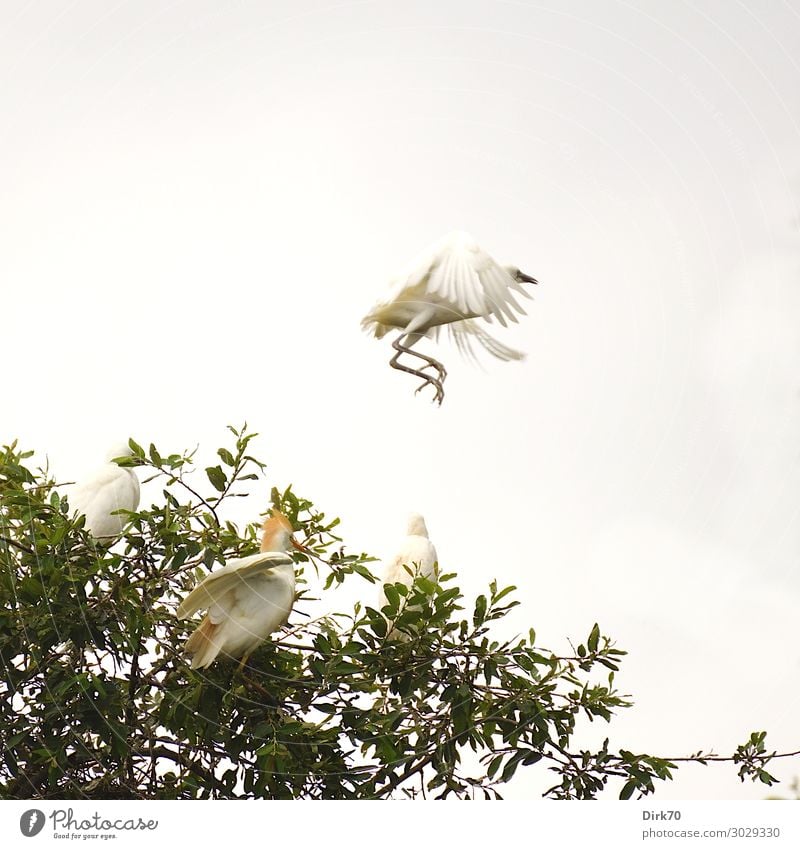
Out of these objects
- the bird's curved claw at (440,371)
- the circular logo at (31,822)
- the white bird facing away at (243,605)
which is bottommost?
the circular logo at (31,822)

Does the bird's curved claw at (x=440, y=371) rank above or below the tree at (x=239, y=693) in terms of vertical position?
above

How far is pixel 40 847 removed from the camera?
1.26m

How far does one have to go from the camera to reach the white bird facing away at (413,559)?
1.65m

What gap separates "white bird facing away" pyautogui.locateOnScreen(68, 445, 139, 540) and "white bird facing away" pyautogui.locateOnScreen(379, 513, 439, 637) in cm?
45

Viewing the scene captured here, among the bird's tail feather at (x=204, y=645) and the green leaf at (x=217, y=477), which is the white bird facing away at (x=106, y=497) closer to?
the green leaf at (x=217, y=477)

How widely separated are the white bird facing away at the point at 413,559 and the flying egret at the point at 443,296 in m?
0.34

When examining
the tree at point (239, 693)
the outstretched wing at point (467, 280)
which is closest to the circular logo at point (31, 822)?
the tree at point (239, 693)

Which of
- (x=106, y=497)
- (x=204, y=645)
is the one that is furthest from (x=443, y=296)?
(x=106, y=497)

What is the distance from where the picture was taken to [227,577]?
1.31m

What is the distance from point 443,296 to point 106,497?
0.74 m

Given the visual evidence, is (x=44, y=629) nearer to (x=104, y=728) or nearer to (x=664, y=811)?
(x=104, y=728)

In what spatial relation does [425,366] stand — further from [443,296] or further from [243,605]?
[243,605]

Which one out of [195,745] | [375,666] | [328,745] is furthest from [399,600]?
[195,745]

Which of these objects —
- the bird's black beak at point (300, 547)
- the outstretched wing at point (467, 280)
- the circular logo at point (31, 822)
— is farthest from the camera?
the bird's black beak at point (300, 547)
